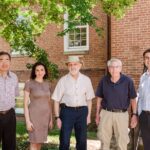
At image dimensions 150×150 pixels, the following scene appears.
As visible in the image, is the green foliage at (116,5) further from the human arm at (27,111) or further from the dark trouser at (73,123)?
the human arm at (27,111)

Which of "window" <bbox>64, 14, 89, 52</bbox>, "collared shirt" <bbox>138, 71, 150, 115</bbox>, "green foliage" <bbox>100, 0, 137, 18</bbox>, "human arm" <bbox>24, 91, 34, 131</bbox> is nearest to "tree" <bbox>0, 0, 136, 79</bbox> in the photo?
"green foliage" <bbox>100, 0, 137, 18</bbox>

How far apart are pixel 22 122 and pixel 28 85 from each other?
11.3 meters

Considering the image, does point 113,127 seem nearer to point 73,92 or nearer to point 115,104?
point 115,104

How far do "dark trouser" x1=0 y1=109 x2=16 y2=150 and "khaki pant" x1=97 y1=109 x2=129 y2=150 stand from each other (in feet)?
4.50

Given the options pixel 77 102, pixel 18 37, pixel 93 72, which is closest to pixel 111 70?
pixel 77 102

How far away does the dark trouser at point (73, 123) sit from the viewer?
Answer: 277 inches

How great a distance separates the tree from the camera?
8932mm

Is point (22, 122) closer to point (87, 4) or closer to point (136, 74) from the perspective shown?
point (136, 74)

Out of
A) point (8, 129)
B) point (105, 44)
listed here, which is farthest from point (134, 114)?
point (105, 44)

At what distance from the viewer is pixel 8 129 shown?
6.71 metres

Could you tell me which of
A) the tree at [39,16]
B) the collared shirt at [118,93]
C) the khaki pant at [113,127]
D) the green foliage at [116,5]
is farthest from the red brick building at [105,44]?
the khaki pant at [113,127]

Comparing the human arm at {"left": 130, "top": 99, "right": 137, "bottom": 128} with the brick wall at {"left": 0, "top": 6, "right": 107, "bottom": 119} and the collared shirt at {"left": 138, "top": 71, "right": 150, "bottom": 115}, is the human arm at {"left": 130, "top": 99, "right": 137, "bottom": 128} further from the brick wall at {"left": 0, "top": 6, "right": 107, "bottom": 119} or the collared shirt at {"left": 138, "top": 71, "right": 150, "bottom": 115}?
the brick wall at {"left": 0, "top": 6, "right": 107, "bottom": 119}

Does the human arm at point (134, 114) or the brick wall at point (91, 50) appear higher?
the brick wall at point (91, 50)

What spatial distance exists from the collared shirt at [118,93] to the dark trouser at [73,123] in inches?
16.3
